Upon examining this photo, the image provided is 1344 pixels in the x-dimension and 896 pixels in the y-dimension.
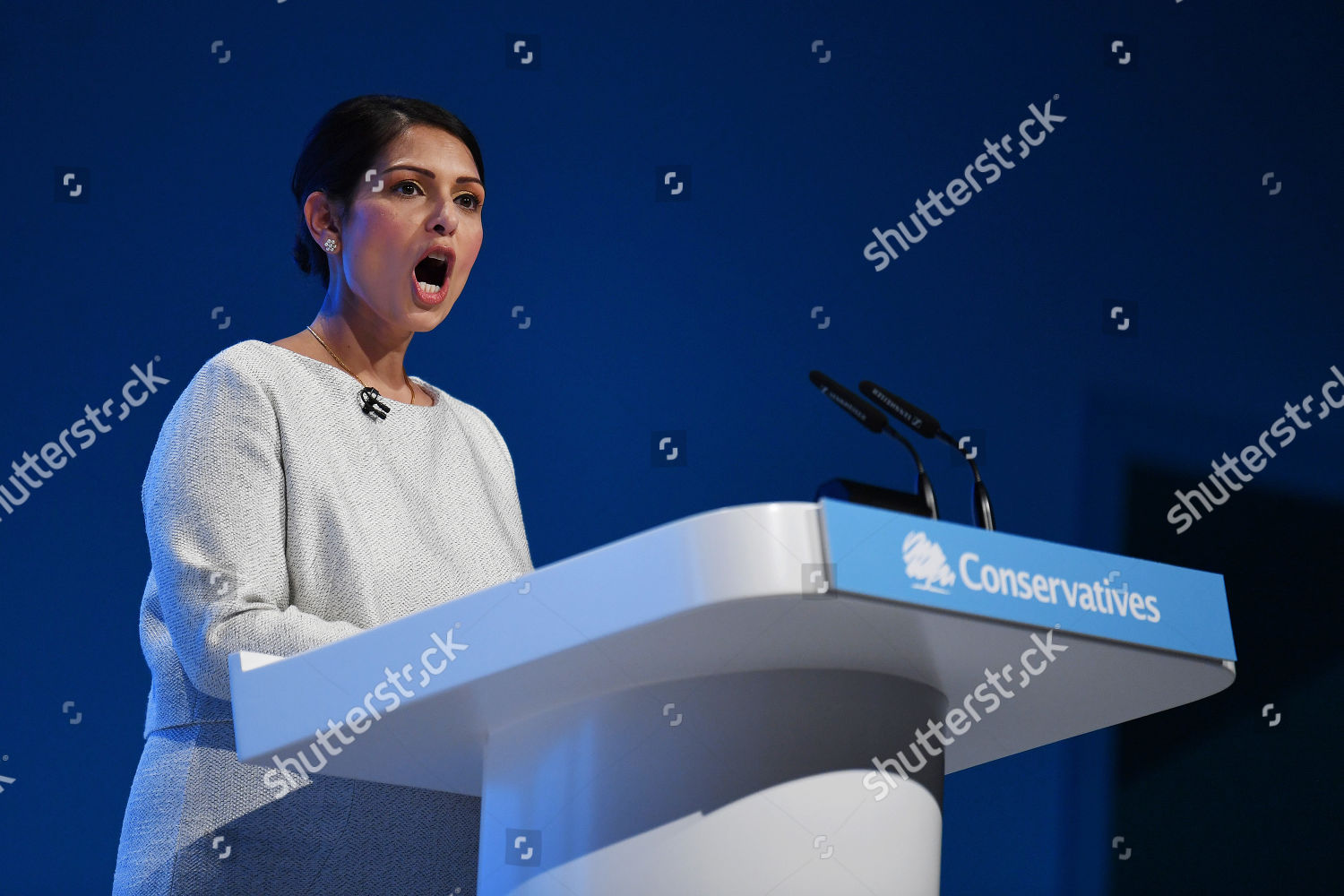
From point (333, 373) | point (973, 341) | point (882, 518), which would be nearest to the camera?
point (882, 518)

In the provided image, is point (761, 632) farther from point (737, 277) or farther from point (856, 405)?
point (737, 277)

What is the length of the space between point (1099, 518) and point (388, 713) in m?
2.18

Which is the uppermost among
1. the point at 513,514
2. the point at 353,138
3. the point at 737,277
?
the point at 737,277

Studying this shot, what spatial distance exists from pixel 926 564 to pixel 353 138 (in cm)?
101

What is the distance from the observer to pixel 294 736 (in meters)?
0.87

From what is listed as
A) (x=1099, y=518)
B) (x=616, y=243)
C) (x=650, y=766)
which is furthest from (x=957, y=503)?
(x=650, y=766)

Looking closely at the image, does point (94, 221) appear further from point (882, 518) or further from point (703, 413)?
point (882, 518)

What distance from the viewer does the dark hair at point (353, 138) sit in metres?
1.52

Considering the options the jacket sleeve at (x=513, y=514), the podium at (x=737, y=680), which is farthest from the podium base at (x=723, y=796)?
the jacket sleeve at (x=513, y=514)

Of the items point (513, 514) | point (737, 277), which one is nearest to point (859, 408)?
point (513, 514)

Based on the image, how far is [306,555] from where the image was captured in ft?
3.96

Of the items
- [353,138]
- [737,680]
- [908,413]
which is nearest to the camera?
[737,680]

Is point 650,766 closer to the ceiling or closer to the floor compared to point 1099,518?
closer to the floor

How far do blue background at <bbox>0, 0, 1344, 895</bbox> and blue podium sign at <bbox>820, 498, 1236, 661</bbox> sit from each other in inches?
65.0
